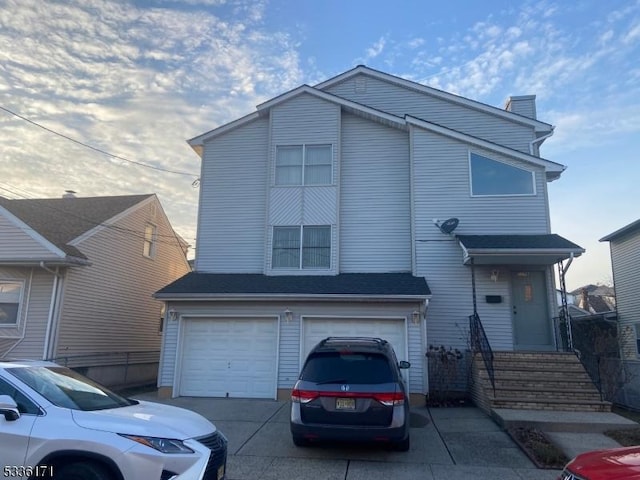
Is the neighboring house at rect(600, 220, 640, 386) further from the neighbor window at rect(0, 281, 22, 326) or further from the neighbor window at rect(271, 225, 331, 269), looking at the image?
the neighbor window at rect(0, 281, 22, 326)

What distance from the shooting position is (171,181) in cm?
1983

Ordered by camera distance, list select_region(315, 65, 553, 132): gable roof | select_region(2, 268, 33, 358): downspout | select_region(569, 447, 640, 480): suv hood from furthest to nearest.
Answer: select_region(315, 65, 553, 132): gable roof → select_region(2, 268, 33, 358): downspout → select_region(569, 447, 640, 480): suv hood

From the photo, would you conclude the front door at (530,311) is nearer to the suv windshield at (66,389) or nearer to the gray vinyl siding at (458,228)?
the gray vinyl siding at (458,228)

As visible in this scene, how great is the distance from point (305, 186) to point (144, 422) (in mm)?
11359

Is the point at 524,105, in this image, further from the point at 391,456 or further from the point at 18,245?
the point at 18,245

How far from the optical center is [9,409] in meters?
4.12

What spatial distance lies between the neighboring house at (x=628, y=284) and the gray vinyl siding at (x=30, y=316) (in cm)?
1923

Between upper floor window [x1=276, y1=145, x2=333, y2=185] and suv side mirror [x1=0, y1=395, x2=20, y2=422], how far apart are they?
1177cm

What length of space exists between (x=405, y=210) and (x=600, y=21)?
6.90 m

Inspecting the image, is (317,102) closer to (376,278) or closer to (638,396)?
(376,278)

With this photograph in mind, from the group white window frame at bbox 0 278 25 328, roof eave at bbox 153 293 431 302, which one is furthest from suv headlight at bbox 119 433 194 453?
white window frame at bbox 0 278 25 328

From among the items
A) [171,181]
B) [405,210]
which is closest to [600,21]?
[405,210]

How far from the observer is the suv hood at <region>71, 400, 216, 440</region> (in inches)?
167

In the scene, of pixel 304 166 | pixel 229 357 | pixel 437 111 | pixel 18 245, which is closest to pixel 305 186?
pixel 304 166
